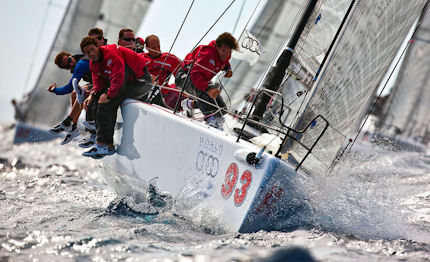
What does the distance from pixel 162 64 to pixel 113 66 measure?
640 millimetres

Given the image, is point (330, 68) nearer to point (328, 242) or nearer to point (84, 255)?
point (328, 242)

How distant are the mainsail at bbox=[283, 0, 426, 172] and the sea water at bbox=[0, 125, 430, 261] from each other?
0.23 metres

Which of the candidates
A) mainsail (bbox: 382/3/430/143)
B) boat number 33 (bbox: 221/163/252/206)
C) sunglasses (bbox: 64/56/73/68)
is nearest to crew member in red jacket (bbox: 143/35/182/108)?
sunglasses (bbox: 64/56/73/68)

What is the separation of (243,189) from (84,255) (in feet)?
2.91

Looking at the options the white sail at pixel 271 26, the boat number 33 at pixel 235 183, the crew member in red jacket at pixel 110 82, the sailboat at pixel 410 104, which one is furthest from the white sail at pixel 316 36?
the sailboat at pixel 410 104

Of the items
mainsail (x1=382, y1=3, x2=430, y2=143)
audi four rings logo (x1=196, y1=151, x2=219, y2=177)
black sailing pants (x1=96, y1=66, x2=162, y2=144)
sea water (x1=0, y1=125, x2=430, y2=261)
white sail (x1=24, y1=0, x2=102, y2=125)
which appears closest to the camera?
sea water (x1=0, y1=125, x2=430, y2=261)

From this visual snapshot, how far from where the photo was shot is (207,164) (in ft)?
10.2

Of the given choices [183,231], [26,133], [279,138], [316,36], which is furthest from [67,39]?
[183,231]

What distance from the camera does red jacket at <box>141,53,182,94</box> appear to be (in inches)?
165

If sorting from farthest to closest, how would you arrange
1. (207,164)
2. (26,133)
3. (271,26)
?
(26,133), (271,26), (207,164)

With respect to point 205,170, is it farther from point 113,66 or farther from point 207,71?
point 113,66

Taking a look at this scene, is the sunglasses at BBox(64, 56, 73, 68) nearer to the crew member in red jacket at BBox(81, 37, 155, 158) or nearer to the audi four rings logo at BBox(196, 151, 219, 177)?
the crew member in red jacket at BBox(81, 37, 155, 158)

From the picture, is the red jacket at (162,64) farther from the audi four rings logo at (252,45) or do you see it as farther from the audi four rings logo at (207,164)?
the audi four rings logo at (207,164)

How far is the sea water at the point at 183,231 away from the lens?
230 centimetres
